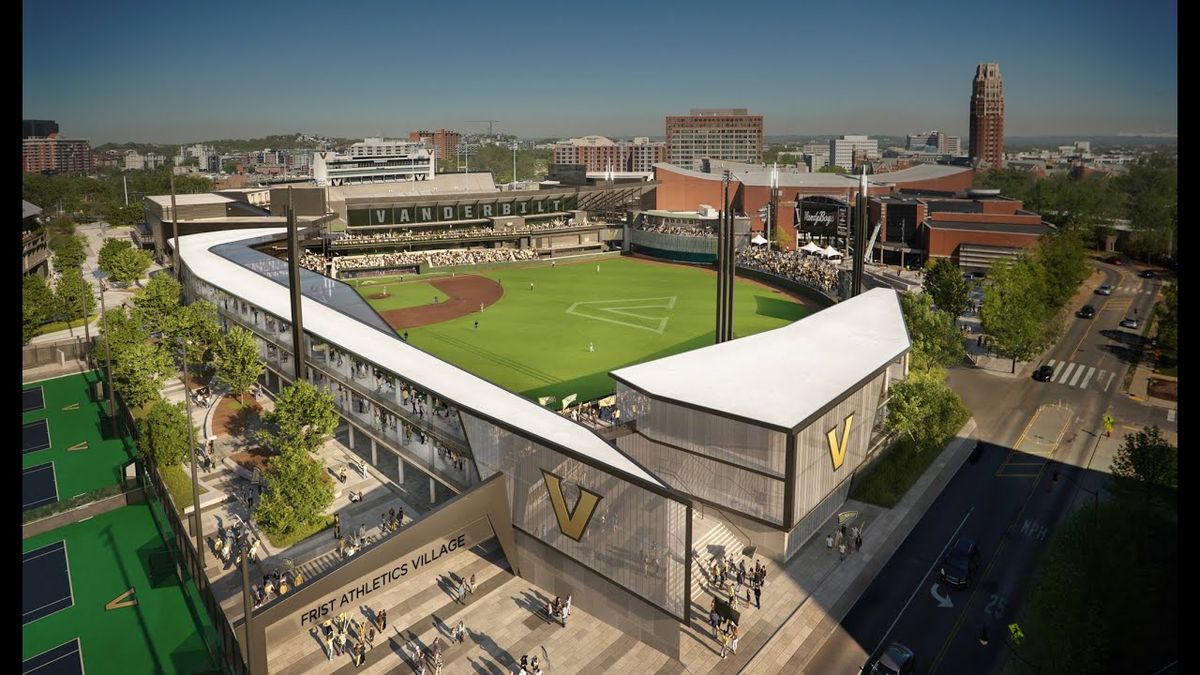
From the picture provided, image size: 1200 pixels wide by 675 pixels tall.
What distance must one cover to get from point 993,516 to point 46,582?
1466 inches

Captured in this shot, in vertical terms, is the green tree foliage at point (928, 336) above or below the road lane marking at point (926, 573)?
above

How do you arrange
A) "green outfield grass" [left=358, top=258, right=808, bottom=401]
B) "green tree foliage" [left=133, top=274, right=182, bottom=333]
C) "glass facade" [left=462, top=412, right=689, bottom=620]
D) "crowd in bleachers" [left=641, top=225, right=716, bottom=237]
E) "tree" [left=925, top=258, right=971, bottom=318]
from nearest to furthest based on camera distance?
"glass facade" [left=462, top=412, right=689, bottom=620] < "green outfield grass" [left=358, top=258, right=808, bottom=401] < "green tree foliage" [left=133, top=274, right=182, bottom=333] < "tree" [left=925, top=258, right=971, bottom=318] < "crowd in bleachers" [left=641, top=225, right=716, bottom=237]

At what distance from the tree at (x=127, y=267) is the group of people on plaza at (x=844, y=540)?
74658 millimetres

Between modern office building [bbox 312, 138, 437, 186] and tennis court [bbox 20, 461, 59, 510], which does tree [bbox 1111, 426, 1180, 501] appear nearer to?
tennis court [bbox 20, 461, 59, 510]

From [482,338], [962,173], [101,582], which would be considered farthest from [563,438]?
[962,173]

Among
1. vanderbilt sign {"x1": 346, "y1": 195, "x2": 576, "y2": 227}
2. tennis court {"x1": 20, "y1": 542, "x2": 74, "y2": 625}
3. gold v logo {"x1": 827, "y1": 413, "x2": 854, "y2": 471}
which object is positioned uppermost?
vanderbilt sign {"x1": 346, "y1": 195, "x2": 576, "y2": 227}

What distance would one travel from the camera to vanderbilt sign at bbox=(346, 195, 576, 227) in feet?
313

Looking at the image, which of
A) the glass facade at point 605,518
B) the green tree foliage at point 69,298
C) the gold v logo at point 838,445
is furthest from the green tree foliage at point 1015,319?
the green tree foliage at point 69,298

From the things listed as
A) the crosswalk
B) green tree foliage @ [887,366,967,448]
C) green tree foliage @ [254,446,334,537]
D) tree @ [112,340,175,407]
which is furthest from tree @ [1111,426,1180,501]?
tree @ [112,340,175,407]

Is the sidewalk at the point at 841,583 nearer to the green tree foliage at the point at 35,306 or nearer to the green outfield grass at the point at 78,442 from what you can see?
the green outfield grass at the point at 78,442

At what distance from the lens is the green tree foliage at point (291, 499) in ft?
93.1

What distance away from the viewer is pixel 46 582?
28.7 m

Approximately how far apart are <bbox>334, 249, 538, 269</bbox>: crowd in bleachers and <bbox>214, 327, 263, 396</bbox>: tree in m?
47.1

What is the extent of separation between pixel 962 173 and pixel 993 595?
11503 centimetres
